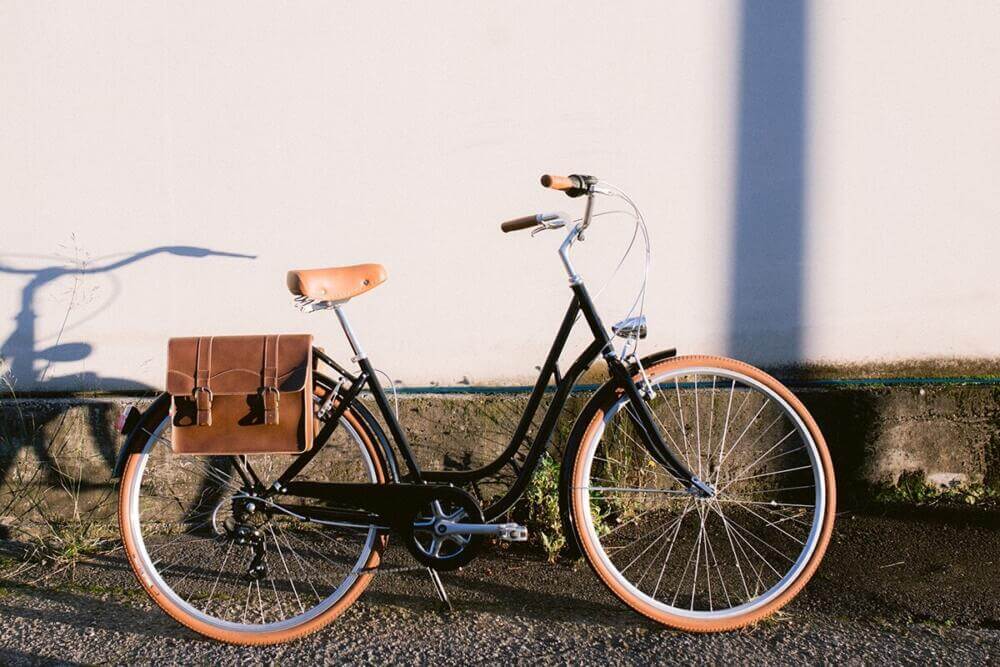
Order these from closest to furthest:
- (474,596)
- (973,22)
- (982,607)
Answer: (982,607) < (474,596) < (973,22)

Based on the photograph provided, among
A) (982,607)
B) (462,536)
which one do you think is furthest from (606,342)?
(982,607)

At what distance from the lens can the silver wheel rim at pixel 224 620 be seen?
3.04m

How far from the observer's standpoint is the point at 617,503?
379 centimetres

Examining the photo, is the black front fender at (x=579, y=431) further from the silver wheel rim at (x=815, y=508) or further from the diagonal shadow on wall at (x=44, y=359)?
the diagonal shadow on wall at (x=44, y=359)

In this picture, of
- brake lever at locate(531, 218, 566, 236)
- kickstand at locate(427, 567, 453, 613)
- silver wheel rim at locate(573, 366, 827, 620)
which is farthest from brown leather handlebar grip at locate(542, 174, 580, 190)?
kickstand at locate(427, 567, 453, 613)

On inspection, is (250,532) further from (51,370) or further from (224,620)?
(51,370)

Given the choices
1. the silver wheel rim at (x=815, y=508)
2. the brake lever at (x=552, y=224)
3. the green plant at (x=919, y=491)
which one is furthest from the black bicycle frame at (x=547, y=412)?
the green plant at (x=919, y=491)

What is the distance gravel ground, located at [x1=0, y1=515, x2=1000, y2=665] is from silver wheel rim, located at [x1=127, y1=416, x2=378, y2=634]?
0.25ft

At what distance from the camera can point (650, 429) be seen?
2.91m

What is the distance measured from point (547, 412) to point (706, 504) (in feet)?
3.27

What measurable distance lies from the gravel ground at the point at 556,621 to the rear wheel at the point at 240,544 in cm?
12

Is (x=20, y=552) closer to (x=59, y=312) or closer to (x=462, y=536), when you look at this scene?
(x=59, y=312)

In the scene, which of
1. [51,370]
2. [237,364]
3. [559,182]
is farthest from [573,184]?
[51,370]

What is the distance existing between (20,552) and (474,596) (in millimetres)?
2045
